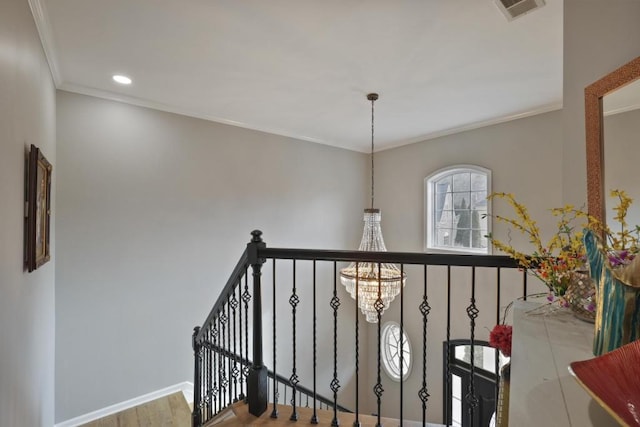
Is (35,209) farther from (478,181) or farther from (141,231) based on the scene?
(478,181)

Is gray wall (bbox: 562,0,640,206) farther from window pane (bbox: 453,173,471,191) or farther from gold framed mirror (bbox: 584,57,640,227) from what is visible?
window pane (bbox: 453,173,471,191)

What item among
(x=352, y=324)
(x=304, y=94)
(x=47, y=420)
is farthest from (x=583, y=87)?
(x=352, y=324)

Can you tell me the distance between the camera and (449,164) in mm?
4559

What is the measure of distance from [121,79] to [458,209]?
14.6ft

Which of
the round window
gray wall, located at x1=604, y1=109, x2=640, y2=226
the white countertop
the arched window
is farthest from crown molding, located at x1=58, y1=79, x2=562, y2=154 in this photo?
the white countertop

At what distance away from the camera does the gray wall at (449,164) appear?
142 inches

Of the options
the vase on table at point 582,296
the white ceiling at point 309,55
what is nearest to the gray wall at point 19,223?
the white ceiling at point 309,55

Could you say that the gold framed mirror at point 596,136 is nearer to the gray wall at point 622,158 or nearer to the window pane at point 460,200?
the gray wall at point 622,158

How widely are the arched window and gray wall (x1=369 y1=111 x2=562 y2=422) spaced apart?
0.38 feet

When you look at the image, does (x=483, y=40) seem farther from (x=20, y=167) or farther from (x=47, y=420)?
(x=47, y=420)

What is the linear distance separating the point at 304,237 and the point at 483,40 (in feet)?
11.4

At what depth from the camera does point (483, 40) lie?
7.33ft

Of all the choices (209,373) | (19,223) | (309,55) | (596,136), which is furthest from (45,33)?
(596,136)

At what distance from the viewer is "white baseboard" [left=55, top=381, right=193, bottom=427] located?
3010 millimetres
